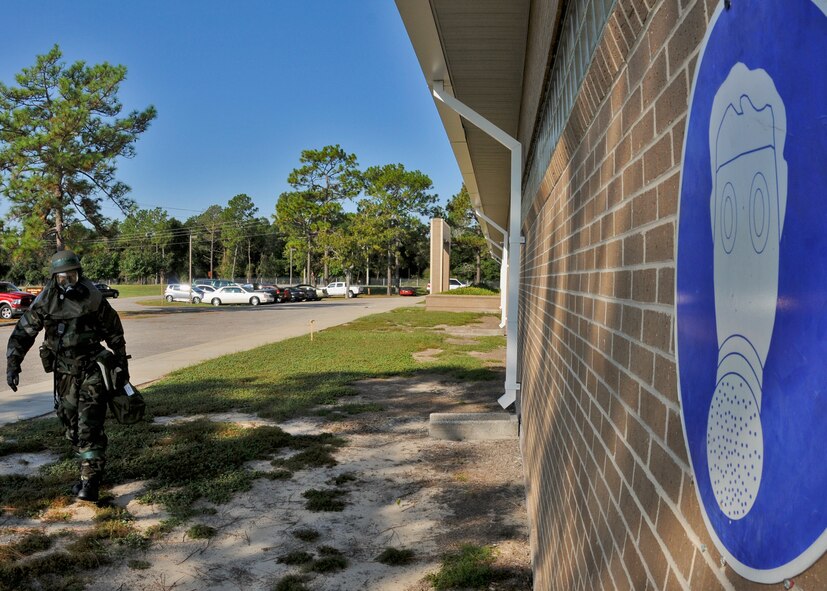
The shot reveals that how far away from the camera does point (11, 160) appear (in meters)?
23.7

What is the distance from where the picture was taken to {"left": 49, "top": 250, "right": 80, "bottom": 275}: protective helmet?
4.84 metres

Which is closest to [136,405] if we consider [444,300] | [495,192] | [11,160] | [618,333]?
[618,333]

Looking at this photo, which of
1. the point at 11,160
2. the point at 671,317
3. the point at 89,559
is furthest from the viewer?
the point at 11,160

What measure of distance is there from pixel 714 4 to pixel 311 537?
3.98 metres

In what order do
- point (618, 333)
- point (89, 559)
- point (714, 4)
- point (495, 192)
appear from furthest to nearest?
point (495, 192) → point (89, 559) → point (618, 333) → point (714, 4)

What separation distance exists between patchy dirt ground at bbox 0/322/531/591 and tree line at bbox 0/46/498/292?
22146 mm

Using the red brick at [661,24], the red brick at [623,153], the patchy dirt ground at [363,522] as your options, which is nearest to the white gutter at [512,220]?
the patchy dirt ground at [363,522]

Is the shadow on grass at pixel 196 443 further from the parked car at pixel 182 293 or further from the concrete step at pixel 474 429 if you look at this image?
the parked car at pixel 182 293

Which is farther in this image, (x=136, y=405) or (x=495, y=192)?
(x=495, y=192)

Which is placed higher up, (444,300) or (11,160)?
(11,160)

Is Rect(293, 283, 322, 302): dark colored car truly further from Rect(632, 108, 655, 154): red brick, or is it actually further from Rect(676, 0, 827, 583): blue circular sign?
Rect(676, 0, 827, 583): blue circular sign

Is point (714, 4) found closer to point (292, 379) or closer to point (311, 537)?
point (311, 537)

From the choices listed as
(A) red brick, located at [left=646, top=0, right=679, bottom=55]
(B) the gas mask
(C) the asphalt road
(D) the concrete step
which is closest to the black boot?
(B) the gas mask

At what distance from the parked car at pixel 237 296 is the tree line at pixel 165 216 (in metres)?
9.08
